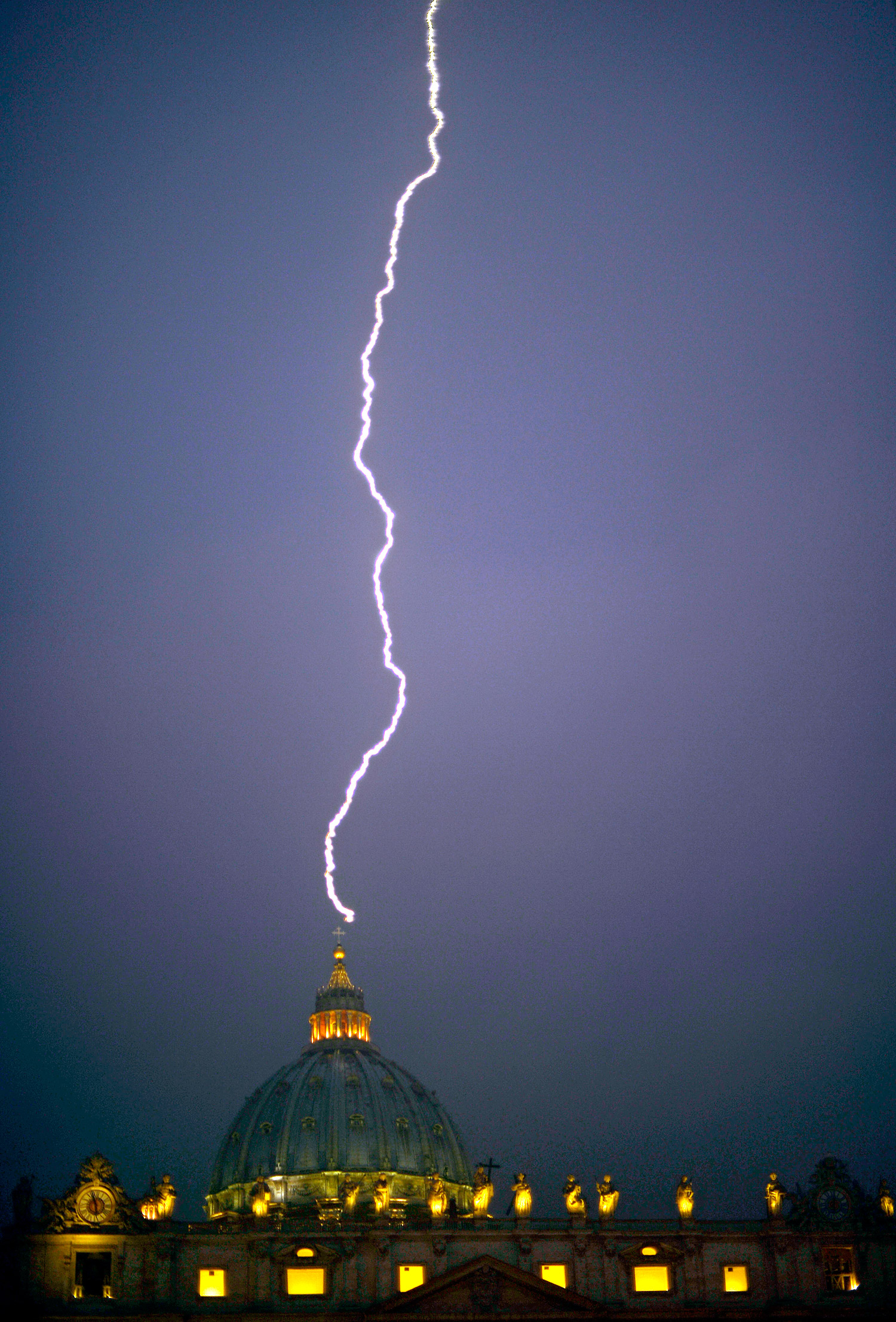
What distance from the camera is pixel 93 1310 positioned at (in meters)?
75.2

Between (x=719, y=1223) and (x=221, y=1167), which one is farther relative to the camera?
(x=221, y=1167)

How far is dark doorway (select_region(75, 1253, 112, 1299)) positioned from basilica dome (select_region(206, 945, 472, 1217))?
97.4 ft

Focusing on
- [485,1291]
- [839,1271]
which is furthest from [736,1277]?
[485,1291]

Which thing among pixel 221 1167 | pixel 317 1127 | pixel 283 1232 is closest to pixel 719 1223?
pixel 283 1232

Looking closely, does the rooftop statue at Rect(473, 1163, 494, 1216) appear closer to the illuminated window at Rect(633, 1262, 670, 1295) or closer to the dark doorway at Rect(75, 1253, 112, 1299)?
the illuminated window at Rect(633, 1262, 670, 1295)

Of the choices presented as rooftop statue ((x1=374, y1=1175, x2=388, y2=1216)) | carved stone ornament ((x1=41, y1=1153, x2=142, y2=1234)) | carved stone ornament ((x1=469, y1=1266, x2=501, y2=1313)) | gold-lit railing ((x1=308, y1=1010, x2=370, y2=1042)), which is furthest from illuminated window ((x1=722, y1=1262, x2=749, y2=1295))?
gold-lit railing ((x1=308, y1=1010, x2=370, y2=1042))

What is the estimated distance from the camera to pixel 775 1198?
79.7 metres

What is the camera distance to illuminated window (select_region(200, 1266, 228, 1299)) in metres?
77.2

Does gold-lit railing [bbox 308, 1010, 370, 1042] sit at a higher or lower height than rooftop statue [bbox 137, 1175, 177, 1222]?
higher

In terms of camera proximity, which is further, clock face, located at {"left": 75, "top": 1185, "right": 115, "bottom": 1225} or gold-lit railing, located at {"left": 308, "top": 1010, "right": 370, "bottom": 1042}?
gold-lit railing, located at {"left": 308, "top": 1010, "right": 370, "bottom": 1042}

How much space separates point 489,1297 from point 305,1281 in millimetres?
9079

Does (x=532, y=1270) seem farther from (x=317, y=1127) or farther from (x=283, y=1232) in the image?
(x=317, y=1127)

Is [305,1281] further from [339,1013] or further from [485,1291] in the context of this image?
[339,1013]

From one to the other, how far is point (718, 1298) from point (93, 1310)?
1200 inches
